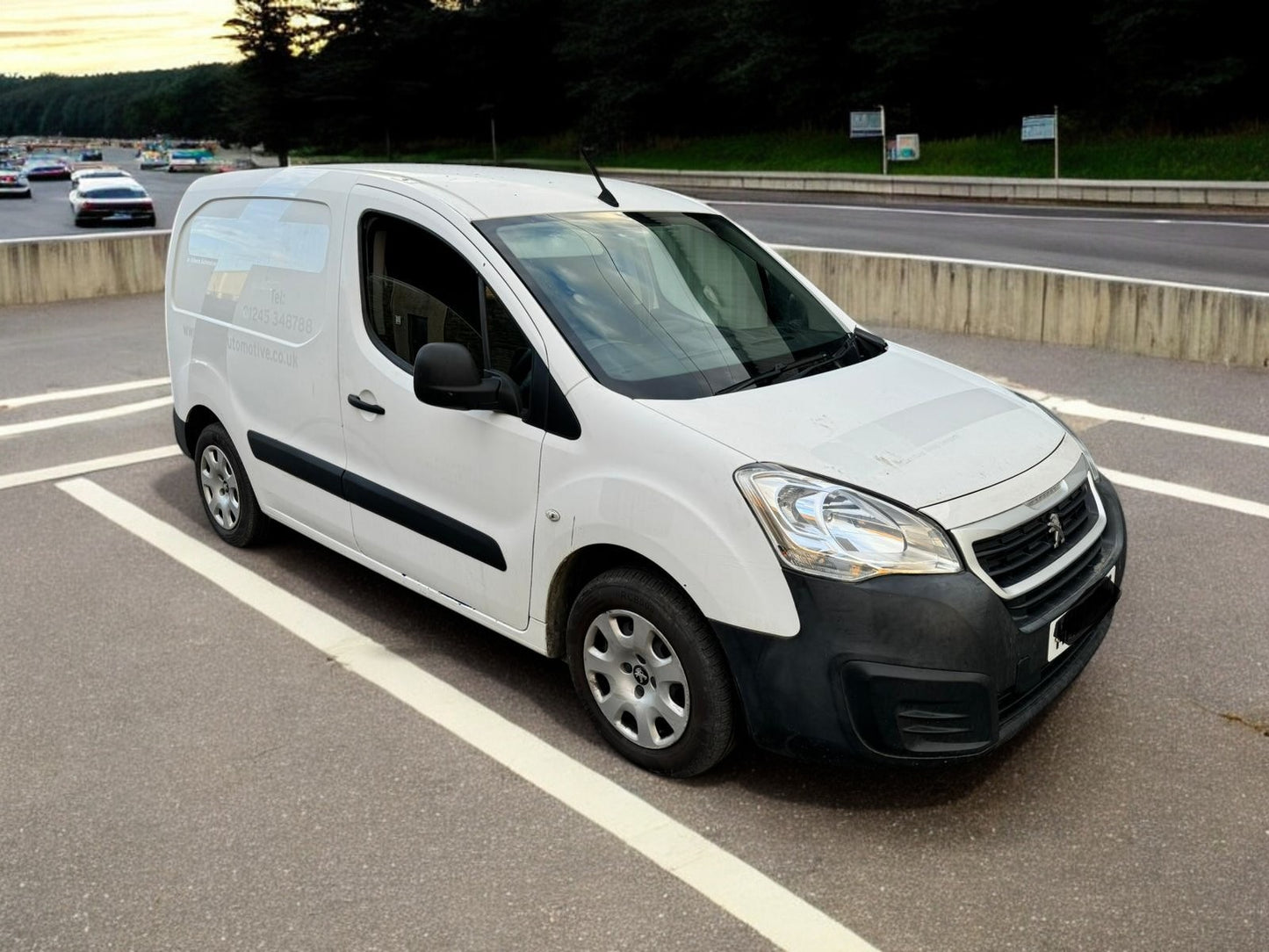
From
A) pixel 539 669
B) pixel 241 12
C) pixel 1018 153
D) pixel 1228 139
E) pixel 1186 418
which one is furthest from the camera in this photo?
pixel 241 12

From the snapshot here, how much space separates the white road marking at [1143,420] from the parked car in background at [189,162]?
281ft

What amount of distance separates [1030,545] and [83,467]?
602 centimetres

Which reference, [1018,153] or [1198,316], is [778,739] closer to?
[1198,316]

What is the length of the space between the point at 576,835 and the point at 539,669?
3.95 ft

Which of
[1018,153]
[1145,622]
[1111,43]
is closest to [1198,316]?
[1145,622]

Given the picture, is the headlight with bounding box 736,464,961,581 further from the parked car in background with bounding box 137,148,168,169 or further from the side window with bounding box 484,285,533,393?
the parked car in background with bounding box 137,148,168,169

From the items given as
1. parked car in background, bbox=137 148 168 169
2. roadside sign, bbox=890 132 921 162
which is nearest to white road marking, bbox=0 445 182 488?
roadside sign, bbox=890 132 921 162

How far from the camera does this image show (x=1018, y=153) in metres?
36.6

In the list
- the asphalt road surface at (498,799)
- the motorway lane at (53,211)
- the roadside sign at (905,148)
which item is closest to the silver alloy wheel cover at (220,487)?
the asphalt road surface at (498,799)

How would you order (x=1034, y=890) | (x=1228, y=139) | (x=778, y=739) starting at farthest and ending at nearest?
1. (x=1228, y=139)
2. (x=778, y=739)
3. (x=1034, y=890)

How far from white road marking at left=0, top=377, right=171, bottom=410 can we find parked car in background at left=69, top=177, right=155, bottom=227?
2834cm

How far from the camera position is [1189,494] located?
6684 millimetres

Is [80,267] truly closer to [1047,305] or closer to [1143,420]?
[1047,305]

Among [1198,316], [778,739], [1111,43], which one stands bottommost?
[778,739]
